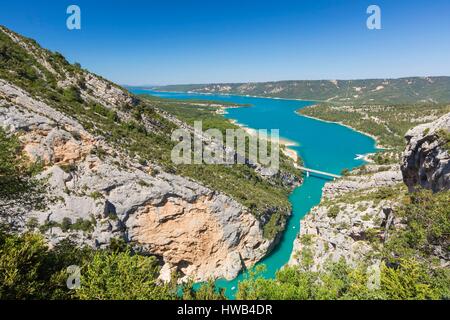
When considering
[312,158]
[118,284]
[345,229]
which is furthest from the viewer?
[312,158]

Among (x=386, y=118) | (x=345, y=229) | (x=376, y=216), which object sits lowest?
(x=345, y=229)

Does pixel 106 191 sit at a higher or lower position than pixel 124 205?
higher

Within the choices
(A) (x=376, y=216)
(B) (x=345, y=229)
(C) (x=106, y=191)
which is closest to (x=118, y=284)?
(C) (x=106, y=191)

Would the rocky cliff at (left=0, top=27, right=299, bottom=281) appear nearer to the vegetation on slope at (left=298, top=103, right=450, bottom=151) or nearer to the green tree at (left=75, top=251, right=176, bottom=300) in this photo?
the green tree at (left=75, top=251, right=176, bottom=300)

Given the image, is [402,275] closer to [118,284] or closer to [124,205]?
[118,284]

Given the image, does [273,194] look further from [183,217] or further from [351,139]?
[351,139]
